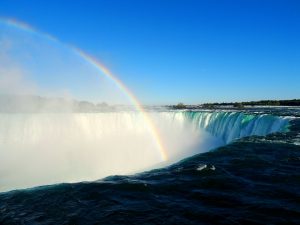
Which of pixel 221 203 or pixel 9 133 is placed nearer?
pixel 221 203

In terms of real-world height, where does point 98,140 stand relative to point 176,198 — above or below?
below

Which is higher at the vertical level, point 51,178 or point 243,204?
point 243,204

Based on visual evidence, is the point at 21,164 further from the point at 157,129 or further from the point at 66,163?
the point at 157,129

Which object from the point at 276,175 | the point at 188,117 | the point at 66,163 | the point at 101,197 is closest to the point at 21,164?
the point at 66,163

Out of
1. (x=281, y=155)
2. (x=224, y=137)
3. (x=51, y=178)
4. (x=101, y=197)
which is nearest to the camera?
(x=101, y=197)

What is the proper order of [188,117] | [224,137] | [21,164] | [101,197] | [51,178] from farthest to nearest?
[188,117], [224,137], [21,164], [51,178], [101,197]

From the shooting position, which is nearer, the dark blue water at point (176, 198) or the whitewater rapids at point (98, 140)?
the dark blue water at point (176, 198)

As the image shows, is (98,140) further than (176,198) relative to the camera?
Yes

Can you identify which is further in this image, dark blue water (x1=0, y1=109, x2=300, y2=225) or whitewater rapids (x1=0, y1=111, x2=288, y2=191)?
whitewater rapids (x1=0, y1=111, x2=288, y2=191)
